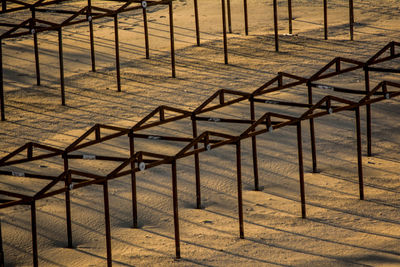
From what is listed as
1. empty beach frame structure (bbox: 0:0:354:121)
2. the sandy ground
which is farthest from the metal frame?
the sandy ground

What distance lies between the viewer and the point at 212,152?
52.3 ft

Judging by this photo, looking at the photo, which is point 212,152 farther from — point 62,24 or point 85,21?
point 85,21

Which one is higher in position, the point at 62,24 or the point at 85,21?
the point at 62,24

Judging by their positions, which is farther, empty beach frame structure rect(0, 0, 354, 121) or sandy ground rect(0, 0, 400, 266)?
empty beach frame structure rect(0, 0, 354, 121)

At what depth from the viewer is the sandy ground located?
1237 cm

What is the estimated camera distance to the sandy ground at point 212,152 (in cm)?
1237

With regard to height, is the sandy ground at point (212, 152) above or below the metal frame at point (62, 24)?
below

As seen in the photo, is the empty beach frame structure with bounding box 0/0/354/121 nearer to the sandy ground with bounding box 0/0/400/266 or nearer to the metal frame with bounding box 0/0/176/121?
the metal frame with bounding box 0/0/176/121

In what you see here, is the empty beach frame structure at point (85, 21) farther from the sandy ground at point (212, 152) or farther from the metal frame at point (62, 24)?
the sandy ground at point (212, 152)

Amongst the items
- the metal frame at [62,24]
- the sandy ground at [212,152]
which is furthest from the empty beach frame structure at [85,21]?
the sandy ground at [212,152]

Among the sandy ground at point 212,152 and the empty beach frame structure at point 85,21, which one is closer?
the sandy ground at point 212,152

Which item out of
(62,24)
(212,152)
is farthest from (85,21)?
(212,152)

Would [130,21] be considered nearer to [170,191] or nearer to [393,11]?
[393,11]

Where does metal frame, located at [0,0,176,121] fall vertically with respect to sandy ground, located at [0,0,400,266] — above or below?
above
